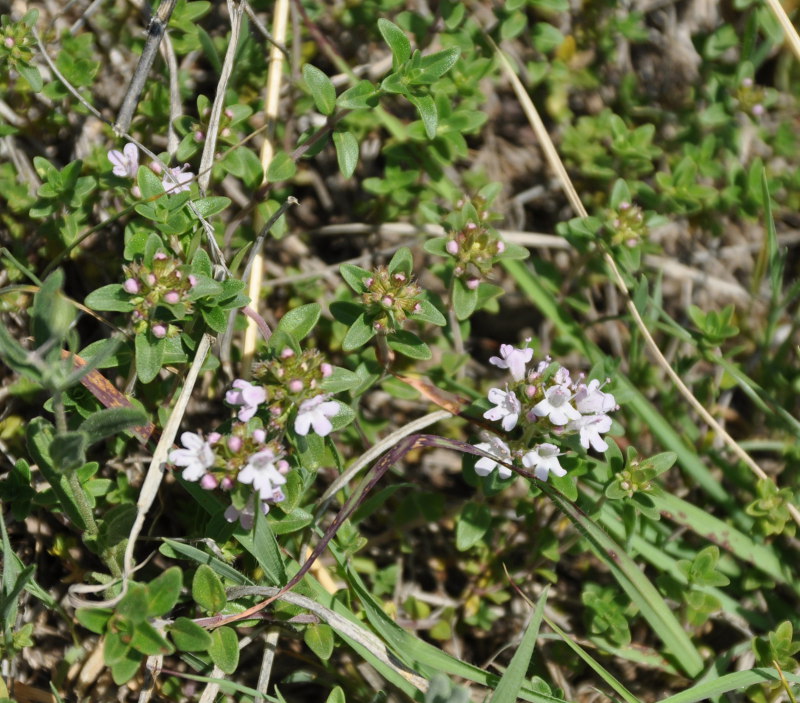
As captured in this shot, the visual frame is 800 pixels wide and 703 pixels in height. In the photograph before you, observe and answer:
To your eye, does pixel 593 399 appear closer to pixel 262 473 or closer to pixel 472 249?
pixel 472 249

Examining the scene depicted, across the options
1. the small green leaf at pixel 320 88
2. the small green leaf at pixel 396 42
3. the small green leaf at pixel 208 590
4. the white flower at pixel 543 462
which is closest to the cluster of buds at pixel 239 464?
the small green leaf at pixel 208 590

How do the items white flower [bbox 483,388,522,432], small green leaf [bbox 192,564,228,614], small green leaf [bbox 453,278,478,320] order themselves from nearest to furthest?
small green leaf [bbox 192,564,228,614]
white flower [bbox 483,388,522,432]
small green leaf [bbox 453,278,478,320]

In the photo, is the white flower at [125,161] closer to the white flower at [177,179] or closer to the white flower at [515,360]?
the white flower at [177,179]

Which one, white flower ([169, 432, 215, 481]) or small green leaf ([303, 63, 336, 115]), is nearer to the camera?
white flower ([169, 432, 215, 481])

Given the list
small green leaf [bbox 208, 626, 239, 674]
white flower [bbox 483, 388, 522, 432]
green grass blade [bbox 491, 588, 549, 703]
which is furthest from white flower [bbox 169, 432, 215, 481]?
green grass blade [bbox 491, 588, 549, 703]

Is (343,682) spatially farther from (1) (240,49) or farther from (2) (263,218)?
(1) (240,49)

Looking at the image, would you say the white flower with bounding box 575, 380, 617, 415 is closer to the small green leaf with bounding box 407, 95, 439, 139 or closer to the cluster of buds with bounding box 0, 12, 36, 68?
the small green leaf with bounding box 407, 95, 439, 139
